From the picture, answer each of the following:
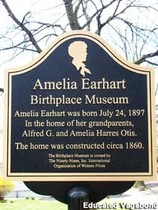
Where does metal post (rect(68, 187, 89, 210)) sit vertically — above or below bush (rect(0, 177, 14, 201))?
above

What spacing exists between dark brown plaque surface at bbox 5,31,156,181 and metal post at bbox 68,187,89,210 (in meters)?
0.10

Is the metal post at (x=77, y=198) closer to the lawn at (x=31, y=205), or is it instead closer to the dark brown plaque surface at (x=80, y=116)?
the dark brown plaque surface at (x=80, y=116)

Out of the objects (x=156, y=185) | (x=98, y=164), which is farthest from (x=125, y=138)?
(x=156, y=185)

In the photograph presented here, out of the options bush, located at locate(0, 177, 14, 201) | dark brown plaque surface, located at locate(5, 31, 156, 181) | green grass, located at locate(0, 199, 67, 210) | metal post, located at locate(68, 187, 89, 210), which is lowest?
green grass, located at locate(0, 199, 67, 210)

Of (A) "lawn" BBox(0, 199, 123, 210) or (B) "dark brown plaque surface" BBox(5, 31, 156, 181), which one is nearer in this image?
(B) "dark brown plaque surface" BBox(5, 31, 156, 181)

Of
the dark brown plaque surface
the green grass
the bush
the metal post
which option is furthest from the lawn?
the dark brown plaque surface

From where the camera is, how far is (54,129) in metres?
2.94

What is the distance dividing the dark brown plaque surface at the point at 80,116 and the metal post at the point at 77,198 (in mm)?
103

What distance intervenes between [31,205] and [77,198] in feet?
8.05

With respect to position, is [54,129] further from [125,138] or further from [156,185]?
[156,185]

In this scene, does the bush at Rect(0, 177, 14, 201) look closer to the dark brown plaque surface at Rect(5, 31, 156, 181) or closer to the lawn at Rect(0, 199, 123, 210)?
the lawn at Rect(0, 199, 123, 210)

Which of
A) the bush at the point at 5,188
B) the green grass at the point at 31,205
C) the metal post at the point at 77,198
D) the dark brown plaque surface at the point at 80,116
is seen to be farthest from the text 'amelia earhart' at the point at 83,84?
the bush at the point at 5,188

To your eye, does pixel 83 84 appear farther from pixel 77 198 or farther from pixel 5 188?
pixel 5 188

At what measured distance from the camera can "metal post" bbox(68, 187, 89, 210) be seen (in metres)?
2.83
